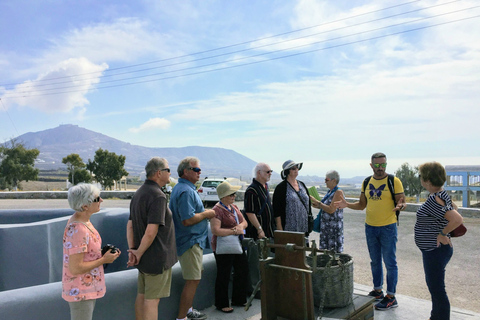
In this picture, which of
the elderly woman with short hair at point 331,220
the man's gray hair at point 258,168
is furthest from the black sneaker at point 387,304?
the man's gray hair at point 258,168

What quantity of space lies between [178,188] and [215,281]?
1.40m

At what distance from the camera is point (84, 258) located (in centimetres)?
295

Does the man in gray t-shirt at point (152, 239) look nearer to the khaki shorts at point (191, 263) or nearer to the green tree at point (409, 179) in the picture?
the khaki shorts at point (191, 263)

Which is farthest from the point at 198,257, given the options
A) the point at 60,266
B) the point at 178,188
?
the point at 60,266

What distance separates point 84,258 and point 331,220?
11.1 ft

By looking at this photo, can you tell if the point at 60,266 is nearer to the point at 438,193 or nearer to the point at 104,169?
the point at 438,193

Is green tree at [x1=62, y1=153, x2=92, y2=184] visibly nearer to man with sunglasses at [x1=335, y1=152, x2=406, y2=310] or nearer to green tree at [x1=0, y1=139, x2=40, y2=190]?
green tree at [x1=0, y1=139, x2=40, y2=190]

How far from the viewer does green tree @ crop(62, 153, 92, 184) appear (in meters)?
53.0

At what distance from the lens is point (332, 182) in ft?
17.8

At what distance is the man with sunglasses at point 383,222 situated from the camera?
479 cm

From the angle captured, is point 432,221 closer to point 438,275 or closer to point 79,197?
point 438,275

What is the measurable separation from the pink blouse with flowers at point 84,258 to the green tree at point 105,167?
56.0m

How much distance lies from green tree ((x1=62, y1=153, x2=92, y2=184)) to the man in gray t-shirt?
53394 mm

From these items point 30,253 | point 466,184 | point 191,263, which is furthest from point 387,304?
point 466,184
